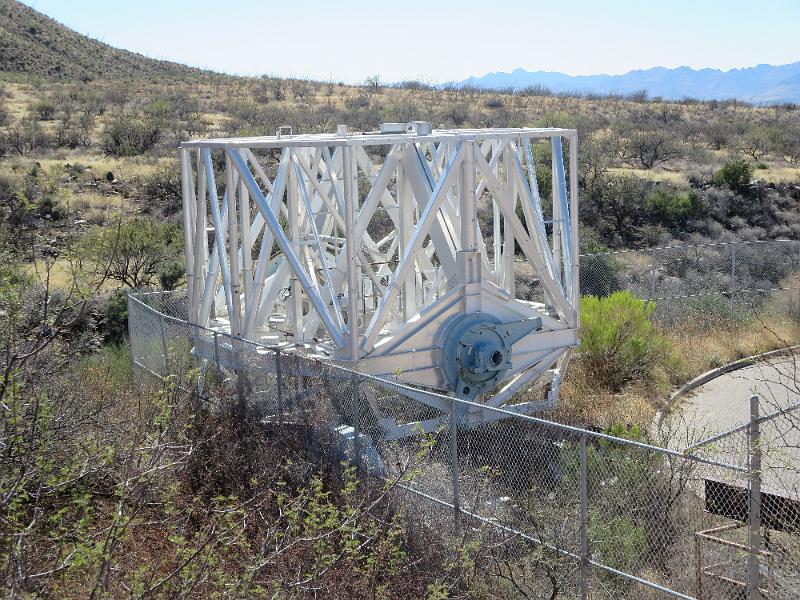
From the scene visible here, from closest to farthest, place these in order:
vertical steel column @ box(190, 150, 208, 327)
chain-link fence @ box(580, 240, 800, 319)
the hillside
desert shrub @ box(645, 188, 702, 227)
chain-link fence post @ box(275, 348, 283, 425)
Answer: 1. chain-link fence post @ box(275, 348, 283, 425)
2. vertical steel column @ box(190, 150, 208, 327)
3. chain-link fence @ box(580, 240, 800, 319)
4. desert shrub @ box(645, 188, 702, 227)
5. the hillside

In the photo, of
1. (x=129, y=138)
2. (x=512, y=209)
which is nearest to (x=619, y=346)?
(x=512, y=209)

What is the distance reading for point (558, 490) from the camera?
9.32 metres

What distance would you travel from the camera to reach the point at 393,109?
5175 centimetres

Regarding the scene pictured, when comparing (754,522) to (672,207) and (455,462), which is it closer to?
(455,462)

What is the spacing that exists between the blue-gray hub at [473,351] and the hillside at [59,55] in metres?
52.6

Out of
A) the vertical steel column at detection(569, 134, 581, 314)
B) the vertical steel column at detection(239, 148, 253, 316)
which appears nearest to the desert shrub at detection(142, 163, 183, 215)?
the vertical steel column at detection(239, 148, 253, 316)

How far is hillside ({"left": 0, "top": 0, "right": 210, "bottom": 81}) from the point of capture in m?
60.4

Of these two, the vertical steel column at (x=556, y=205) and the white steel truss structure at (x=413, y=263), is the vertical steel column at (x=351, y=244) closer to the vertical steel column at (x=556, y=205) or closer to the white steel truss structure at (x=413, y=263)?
the white steel truss structure at (x=413, y=263)

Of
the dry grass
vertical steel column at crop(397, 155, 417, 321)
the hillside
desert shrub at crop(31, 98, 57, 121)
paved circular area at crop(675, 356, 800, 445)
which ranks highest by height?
the hillside

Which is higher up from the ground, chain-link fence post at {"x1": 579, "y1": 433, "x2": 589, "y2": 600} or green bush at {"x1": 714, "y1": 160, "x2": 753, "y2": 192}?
green bush at {"x1": 714, "y1": 160, "x2": 753, "y2": 192}

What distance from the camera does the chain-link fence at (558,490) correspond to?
301 inches

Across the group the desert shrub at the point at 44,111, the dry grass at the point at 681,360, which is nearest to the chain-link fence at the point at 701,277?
the dry grass at the point at 681,360

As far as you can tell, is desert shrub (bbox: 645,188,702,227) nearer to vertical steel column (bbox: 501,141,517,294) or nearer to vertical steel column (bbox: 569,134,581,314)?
vertical steel column (bbox: 501,141,517,294)

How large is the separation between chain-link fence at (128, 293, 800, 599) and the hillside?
5296 centimetres
